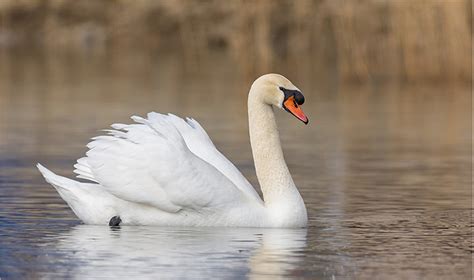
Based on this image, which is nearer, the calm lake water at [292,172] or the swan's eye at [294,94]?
the calm lake water at [292,172]

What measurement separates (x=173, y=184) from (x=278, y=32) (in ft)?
77.2

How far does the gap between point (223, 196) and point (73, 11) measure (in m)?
28.0

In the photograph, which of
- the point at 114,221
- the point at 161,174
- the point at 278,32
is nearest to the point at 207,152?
the point at 161,174

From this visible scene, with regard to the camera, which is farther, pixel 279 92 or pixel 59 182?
pixel 279 92

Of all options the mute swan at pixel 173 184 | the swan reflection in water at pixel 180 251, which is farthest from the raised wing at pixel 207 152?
the swan reflection in water at pixel 180 251

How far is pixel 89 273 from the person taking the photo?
774cm

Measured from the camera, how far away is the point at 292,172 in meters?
13.3

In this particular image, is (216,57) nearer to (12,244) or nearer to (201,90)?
(201,90)

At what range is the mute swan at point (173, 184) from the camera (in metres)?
9.55

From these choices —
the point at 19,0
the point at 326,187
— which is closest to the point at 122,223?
the point at 326,187

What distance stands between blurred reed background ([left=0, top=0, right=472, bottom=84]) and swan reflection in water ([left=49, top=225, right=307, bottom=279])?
45.3 ft

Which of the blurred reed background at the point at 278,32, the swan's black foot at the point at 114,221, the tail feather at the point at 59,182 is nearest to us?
the swan's black foot at the point at 114,221

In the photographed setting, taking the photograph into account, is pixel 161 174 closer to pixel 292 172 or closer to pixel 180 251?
pixel 180 251

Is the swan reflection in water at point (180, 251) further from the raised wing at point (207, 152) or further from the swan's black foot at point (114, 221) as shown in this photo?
the raised wing at point (207, 152)
